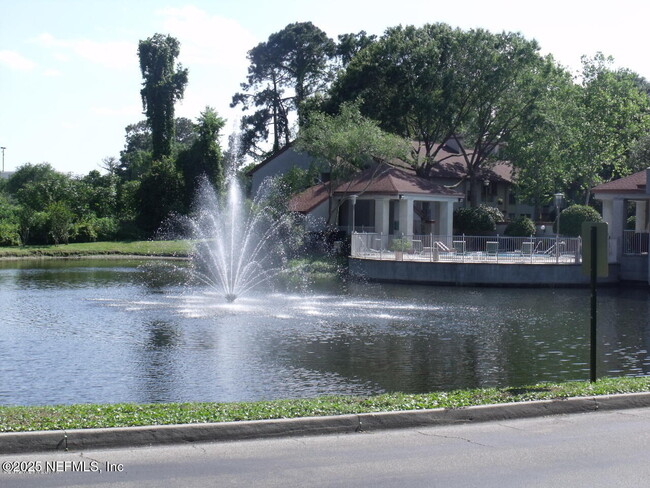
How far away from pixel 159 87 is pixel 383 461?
76.2 m

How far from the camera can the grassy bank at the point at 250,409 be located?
10.1m

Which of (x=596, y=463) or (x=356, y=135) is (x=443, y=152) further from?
(x=596, y=463)

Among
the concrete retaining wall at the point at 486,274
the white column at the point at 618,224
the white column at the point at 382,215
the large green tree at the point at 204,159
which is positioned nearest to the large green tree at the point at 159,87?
the large green tree at the point at 204,159

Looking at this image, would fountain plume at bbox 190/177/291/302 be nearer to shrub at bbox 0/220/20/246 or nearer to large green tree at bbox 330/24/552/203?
large green tree at bbox 330/24/552/203

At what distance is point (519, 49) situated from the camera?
189 feet

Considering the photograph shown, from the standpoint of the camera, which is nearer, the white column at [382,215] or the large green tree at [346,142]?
the large green tree at [346,142]

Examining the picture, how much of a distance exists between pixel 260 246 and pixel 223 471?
148 ft

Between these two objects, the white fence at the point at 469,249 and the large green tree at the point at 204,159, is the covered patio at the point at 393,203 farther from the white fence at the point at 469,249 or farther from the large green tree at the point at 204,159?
the large green tree at the point at 204,159

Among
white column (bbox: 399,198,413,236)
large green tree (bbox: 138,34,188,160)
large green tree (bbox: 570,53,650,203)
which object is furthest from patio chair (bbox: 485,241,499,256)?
large green tree (bbox: 138,34,188,160)

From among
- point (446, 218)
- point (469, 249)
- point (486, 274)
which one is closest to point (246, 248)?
point (469, 249)

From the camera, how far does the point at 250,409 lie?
11141mm

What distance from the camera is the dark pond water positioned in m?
17.0

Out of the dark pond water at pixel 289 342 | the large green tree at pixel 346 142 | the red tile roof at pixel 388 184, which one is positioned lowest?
the dark pond water at pixel 289 342

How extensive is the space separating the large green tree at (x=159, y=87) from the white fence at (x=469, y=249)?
3947 cm
